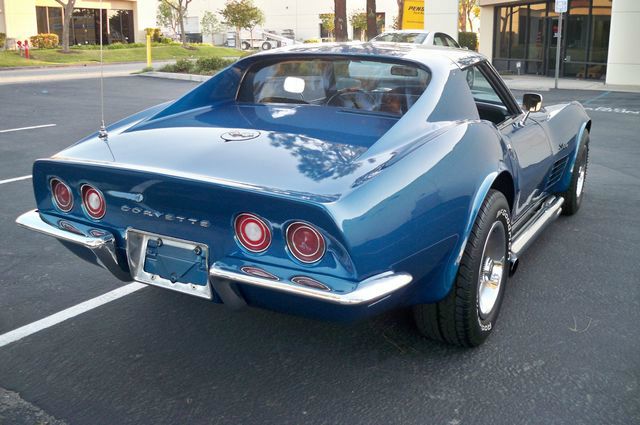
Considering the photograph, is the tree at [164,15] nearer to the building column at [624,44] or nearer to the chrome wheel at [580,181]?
the building column at [624,44]

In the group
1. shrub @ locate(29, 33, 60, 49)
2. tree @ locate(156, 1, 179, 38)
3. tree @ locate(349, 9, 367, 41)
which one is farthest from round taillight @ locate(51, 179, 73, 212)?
tree @ locate(349, 9, 367, 41)

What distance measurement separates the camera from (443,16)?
23.8 m

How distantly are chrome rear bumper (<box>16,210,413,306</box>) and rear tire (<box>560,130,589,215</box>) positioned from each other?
323 centimetres

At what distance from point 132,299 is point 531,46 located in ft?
74.8

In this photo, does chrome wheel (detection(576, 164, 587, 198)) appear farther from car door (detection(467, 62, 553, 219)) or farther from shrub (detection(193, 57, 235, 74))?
shrub (detection(193, 57, 235, 74))

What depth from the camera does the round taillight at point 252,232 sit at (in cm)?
269

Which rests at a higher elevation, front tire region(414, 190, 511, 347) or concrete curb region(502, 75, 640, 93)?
concrete curb region(502, 75, 640, 93)

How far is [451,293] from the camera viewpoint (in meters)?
3.15

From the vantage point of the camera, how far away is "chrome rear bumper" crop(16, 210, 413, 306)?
2506 millimetres

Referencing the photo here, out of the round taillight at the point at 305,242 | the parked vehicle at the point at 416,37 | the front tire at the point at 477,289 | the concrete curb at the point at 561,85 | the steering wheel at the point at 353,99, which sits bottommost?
the front tire at the point at 477,289

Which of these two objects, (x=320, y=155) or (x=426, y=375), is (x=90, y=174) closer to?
(x=320, y=155)

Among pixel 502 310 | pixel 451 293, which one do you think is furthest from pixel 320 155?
pixel 502 310

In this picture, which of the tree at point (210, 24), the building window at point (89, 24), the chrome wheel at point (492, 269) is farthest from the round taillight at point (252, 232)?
the tree at point (210, 24)

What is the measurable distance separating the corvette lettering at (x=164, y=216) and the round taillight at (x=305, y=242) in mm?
379
